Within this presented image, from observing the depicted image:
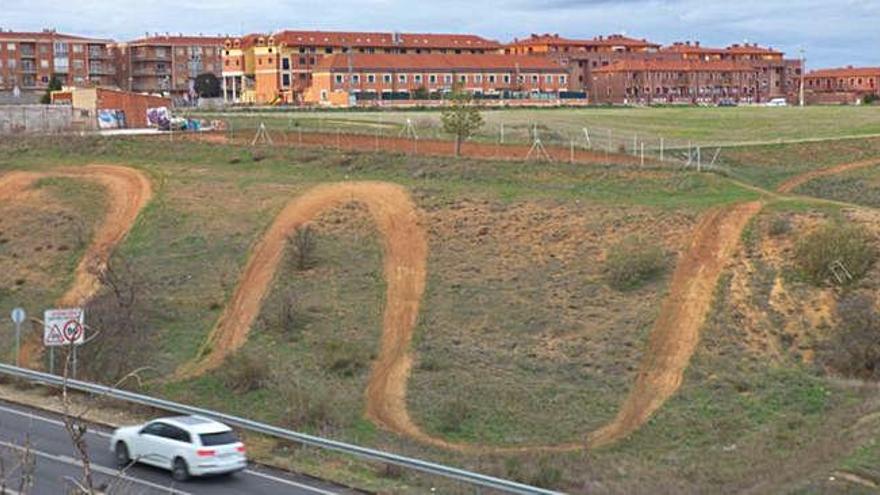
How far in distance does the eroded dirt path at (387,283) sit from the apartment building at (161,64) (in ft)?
386

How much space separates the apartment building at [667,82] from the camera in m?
168

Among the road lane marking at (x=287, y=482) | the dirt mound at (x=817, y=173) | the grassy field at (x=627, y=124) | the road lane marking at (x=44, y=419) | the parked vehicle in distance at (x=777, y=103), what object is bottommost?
the road lane marking at (x=44, y=419)

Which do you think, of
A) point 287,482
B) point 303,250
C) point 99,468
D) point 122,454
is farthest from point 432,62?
point 287,482

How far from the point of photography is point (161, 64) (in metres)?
169

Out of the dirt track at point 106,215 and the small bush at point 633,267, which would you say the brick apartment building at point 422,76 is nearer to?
the dirt track at point 106,215

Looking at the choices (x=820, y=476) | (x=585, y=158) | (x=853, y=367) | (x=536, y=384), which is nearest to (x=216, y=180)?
(x=585, y=158)

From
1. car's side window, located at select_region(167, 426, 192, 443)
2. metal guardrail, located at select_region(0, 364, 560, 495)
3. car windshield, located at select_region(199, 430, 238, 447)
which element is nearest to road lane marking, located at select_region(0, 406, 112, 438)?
metal guardrail, located at select_region(0, 364, 560, 495)

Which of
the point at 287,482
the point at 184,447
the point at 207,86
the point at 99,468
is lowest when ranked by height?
the point at 287,482

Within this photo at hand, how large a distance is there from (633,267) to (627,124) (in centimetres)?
5868

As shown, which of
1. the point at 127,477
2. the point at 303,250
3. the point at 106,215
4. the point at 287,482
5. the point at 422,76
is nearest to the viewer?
the point at 127,477

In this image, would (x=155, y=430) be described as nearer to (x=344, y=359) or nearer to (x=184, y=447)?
(x=184, y=447)

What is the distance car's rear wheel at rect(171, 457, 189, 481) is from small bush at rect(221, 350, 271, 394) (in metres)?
11.6

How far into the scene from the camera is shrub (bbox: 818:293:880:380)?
3444 centimetres

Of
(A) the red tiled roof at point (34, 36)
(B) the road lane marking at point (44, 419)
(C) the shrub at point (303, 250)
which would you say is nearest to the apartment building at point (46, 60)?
(A) the red tiled roof at point (34, 36)
